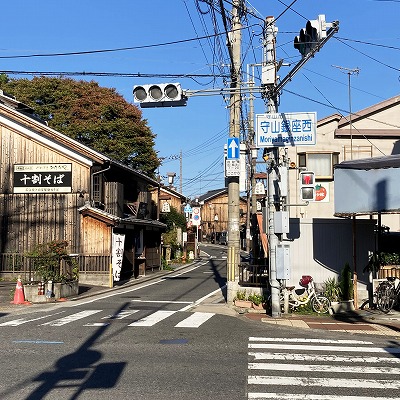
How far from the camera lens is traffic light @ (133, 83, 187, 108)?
1362cm

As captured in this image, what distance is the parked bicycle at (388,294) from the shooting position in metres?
14.1

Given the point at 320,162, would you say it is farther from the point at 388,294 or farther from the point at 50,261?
the point at 50,261

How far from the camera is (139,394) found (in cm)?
649

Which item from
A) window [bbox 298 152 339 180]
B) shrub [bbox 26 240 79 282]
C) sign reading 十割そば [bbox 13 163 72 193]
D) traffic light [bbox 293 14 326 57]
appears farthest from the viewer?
sign reading 十割そば [bbox 13 163 72 193]

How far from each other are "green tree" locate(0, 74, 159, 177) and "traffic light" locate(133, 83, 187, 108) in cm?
2953

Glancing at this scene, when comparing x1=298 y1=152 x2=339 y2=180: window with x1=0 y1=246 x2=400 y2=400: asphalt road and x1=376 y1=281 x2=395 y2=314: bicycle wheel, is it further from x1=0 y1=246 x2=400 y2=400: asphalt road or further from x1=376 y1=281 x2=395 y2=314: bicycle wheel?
x1=0 y1=246 x2=400 y2=400: asphalt road

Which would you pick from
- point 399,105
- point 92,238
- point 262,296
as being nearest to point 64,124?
point 92,238

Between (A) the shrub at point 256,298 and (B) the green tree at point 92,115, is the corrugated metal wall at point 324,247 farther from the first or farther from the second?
(B) the green tree at point 92,115

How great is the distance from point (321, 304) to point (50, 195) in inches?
648

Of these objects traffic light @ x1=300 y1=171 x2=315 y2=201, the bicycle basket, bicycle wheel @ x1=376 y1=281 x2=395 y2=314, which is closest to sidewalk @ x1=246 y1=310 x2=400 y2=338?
bicycle wheel @ x1=376 y1=281 x2=395 y2=314

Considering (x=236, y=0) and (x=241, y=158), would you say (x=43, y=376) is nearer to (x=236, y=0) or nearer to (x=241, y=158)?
(x=241, y=158)

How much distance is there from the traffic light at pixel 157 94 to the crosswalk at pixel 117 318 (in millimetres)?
5735

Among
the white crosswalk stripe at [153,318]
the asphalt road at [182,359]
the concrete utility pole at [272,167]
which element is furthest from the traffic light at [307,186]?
the white crosswalk stripe at [153,318]

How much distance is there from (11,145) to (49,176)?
2.65 m
